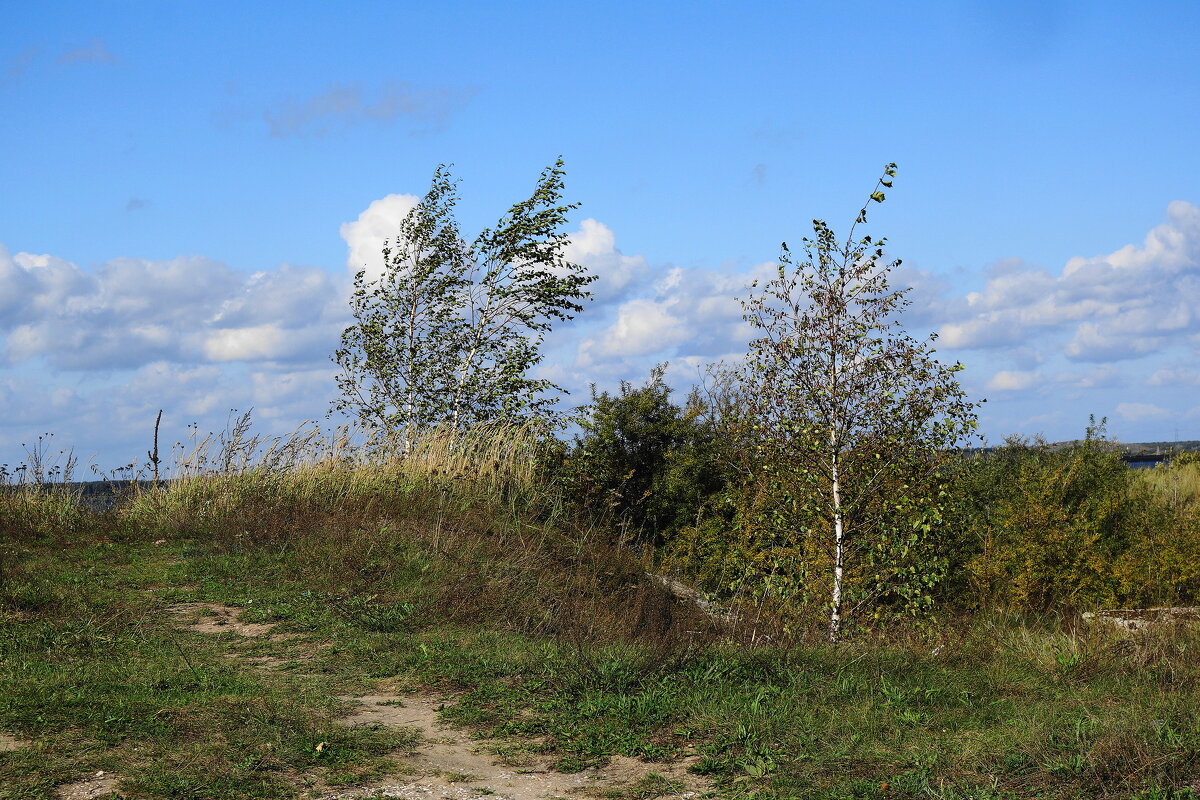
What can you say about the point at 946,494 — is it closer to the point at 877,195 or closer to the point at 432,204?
the point at 877,195

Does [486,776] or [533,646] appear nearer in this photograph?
[486,776]

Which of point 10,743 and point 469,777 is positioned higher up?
point 10,743

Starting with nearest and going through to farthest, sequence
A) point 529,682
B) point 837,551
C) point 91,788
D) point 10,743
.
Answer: point 91,788, point 10,743, point 529,682, point 837,551

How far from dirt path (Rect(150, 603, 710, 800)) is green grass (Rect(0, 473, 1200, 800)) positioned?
0.31 ft

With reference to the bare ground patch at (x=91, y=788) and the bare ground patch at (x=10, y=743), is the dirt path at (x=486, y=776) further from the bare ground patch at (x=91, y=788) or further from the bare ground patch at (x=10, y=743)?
the bare ground patch at (x=10, y=743)

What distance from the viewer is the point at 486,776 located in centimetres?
546

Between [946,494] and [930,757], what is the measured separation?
19.7ft

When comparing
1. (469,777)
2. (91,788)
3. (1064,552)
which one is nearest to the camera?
(91,788)

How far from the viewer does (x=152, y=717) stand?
20.2 feet

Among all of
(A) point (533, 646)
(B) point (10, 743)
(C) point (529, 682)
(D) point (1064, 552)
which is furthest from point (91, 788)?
(D) point (1064, 552)

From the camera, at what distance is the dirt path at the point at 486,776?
17.0 ft

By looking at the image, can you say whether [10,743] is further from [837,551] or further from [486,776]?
[837,551]

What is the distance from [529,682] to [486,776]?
145 cm

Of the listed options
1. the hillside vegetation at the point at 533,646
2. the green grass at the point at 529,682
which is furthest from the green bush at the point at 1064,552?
the green grass at the point at 529,682
